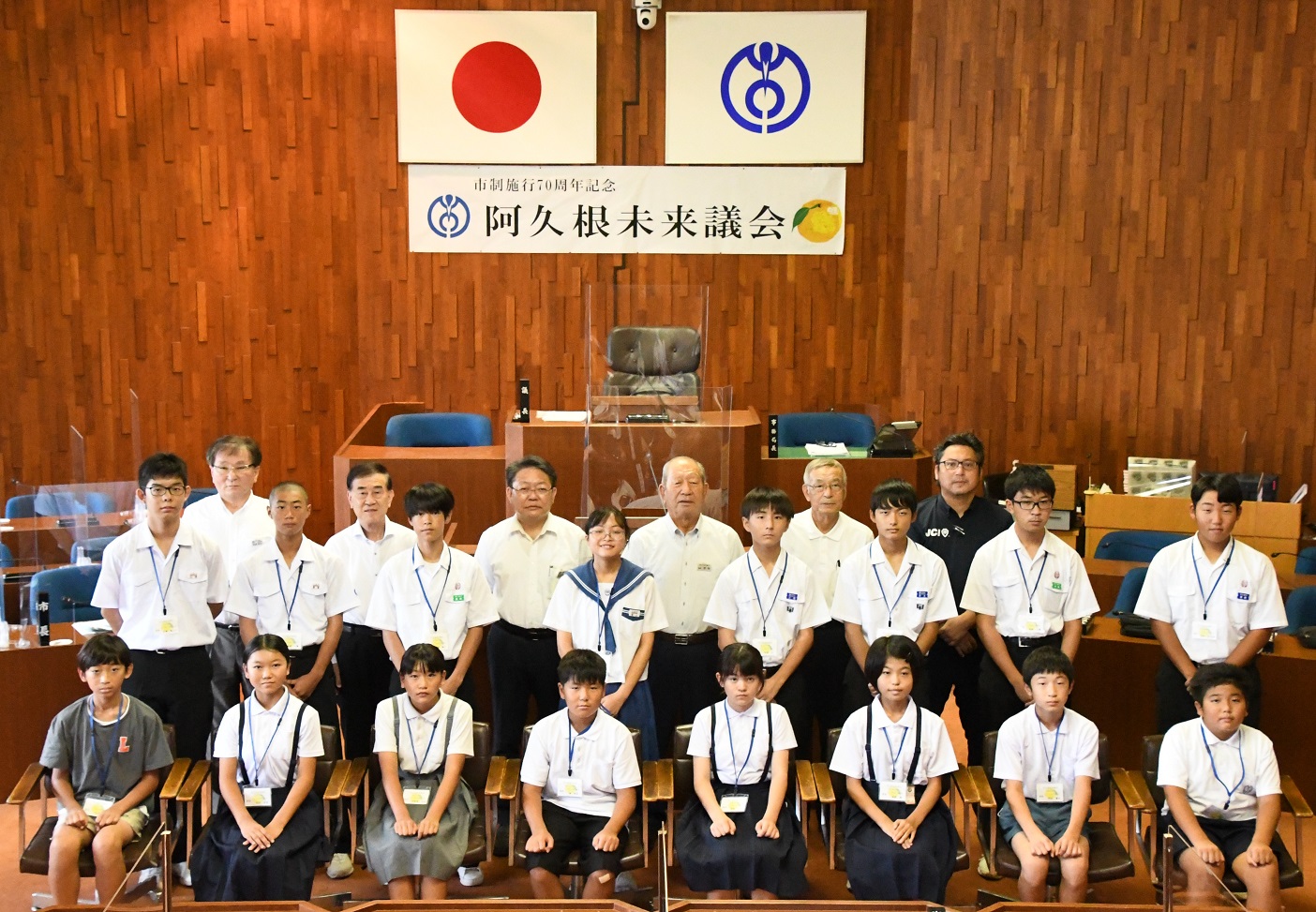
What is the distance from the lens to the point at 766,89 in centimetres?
894

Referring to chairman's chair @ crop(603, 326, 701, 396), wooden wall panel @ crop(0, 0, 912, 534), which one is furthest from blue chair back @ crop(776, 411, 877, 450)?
wooden wall panel @ crop(0, 0, 912, 534)

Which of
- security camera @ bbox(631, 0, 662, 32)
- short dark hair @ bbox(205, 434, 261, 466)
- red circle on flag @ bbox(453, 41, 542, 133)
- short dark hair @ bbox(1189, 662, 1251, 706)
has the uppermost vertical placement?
security camera @ bbox(631, 0, 662, 32)

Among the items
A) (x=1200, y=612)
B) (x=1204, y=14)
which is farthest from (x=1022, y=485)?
(x=1204, y=14)

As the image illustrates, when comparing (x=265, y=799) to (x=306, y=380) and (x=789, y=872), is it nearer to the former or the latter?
(x=789, y=872)

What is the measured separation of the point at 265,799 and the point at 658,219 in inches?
230

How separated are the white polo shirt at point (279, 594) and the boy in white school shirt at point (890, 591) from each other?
1960mm

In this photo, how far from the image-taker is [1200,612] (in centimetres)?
474

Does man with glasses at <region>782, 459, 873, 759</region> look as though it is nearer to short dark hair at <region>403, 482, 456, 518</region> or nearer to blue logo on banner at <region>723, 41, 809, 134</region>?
short dark hair at <region>403, 482, 456, 518</region>

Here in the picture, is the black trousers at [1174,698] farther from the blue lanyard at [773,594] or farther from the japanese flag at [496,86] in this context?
the japanese flag at [496,86]

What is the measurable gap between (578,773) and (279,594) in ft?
4.37

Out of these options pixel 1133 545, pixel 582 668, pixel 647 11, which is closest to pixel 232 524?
pixel 582 668

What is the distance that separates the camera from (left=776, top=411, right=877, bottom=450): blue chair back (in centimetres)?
784

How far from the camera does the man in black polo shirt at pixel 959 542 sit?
16.3 feet

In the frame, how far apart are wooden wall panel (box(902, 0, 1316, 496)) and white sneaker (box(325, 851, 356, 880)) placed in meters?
5.38
